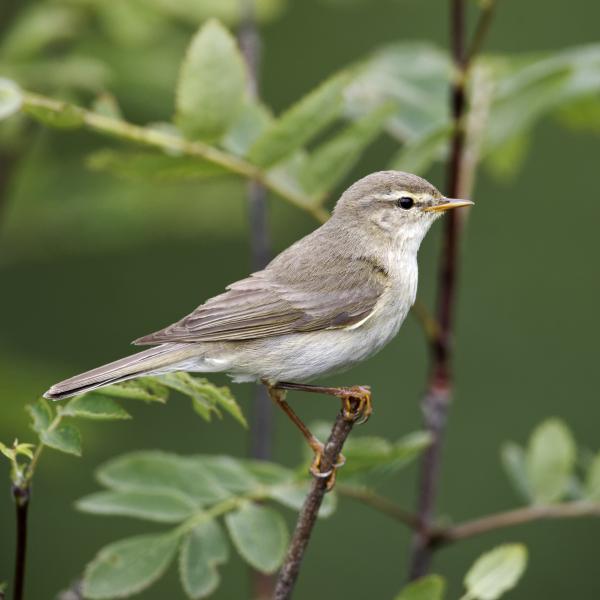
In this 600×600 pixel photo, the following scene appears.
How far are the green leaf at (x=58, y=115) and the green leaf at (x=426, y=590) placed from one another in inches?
56.8

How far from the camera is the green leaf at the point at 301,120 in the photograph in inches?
127

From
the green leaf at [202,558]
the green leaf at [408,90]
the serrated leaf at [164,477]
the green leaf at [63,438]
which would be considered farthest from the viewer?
the green leaf at [408,90]

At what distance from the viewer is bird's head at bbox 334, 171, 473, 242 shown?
146 inches

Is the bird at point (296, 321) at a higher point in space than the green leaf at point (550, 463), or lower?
higher

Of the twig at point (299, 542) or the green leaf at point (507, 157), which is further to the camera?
the green leaf at point (507, 157)

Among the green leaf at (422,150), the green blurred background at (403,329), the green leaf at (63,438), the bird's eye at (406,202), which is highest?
the green leaf at (422,150)

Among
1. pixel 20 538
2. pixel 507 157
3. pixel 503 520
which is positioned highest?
pixel 507 157

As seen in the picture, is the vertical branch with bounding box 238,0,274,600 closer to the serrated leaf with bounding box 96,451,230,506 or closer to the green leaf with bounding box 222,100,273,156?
the green leaf with bounding box 222,100,273,156

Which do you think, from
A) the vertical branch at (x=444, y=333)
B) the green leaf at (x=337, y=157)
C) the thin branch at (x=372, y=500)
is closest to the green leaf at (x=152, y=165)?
the green leaf at (x=337, y=157)

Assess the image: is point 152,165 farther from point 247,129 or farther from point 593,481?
point 593,481

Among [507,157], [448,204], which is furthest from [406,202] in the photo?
[507,157]

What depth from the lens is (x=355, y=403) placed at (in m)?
2.73

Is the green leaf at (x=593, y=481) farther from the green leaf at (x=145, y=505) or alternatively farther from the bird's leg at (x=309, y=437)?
the green leaf at (x=145, y=505)

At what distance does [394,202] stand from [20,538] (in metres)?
2.01
